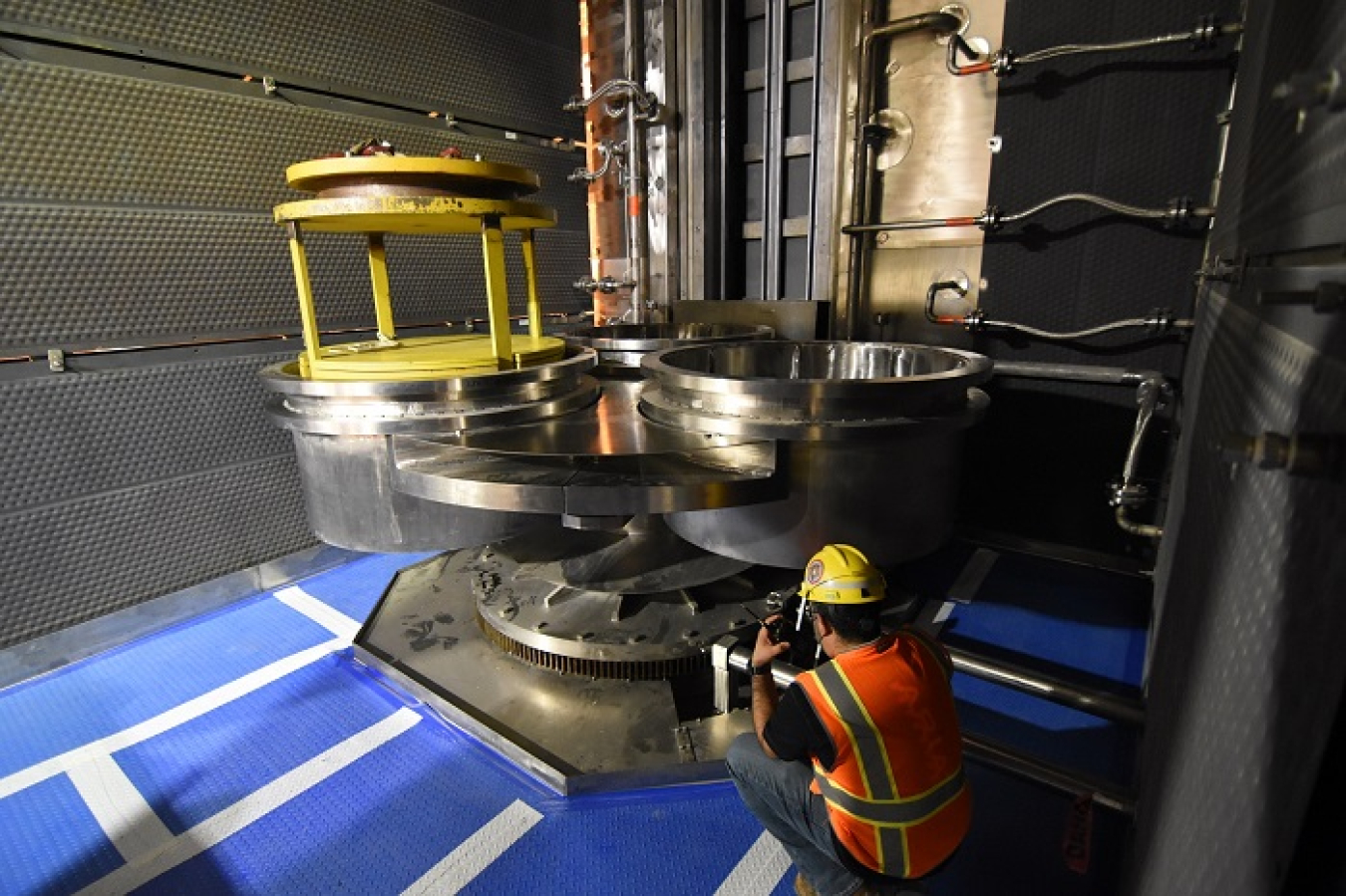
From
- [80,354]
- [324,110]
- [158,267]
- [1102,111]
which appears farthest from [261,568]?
[1102,111]

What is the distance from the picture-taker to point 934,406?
211cm

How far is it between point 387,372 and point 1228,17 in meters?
3.70

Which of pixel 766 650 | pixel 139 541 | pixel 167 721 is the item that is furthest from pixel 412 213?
pixel 139 541

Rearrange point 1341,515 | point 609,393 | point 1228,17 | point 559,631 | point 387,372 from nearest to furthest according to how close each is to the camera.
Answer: point 1341,515 → point 387,372 → point 559,631 → point 1228,17 → point 609,393

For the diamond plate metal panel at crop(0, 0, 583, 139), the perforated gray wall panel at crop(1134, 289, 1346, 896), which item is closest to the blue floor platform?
the perforated gray wall panel at crop(1134, 289, 1346, 896)

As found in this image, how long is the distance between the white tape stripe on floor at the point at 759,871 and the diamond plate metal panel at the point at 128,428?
10.4 ft

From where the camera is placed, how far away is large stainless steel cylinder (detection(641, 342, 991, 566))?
6.58 ft

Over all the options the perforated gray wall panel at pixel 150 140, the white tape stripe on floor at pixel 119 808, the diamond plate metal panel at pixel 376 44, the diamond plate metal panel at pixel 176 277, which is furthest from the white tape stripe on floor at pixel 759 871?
the diamond plate metal panel at pixel 376 44

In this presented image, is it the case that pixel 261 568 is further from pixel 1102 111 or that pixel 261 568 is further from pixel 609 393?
pixel 1102 111

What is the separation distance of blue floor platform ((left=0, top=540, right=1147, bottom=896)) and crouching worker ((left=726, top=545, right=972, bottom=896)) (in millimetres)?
459

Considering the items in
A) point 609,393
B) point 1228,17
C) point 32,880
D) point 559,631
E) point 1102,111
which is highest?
point 1228,17

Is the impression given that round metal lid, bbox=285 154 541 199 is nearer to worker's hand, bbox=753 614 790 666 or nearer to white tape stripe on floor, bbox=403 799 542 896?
Answer: worker's hand, bbox=753 614 790 666

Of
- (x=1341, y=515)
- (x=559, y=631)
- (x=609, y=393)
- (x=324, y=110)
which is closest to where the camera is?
(x=1341, y=515)

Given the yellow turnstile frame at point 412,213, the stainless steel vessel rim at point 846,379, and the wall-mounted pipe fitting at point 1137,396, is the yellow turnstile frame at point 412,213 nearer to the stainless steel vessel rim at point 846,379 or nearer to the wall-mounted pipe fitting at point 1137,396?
the stainless steel vessel rim at point 846,379
